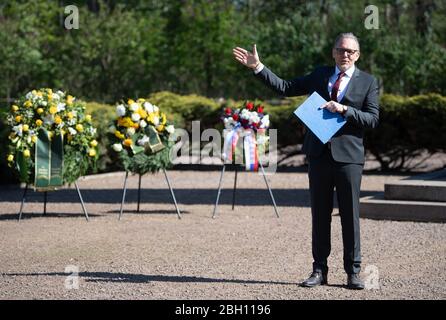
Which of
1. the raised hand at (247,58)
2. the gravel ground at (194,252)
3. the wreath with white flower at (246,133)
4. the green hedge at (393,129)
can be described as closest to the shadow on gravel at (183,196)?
the gravel ground at (194,252)

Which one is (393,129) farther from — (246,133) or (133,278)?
(133,278)

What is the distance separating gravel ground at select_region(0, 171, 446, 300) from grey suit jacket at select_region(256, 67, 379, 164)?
3.60 feet

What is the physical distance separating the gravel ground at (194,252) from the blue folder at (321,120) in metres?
1.24

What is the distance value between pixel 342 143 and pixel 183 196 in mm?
8233

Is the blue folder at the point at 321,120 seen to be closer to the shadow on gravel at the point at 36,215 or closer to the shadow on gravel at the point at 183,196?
the shadow on gravel at the point at 36,215

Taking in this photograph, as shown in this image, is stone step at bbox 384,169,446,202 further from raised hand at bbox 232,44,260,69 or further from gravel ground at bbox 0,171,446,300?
raised hand at bbox 232,44,260,69

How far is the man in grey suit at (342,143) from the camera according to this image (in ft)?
23.3

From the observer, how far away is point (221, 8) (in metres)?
30.5

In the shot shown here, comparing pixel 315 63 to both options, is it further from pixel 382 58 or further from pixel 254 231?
pixel 254 231

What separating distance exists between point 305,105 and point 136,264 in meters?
2.53

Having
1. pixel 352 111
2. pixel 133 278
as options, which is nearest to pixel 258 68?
pixel 352 111

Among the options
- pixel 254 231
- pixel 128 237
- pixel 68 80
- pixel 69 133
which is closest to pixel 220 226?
Answer: pixel 254 231

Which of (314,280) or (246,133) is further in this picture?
(246,133)

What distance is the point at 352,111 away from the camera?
22.9ft
